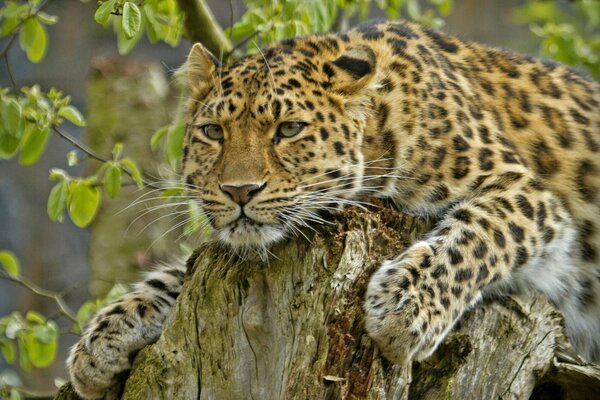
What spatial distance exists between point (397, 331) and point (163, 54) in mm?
16362

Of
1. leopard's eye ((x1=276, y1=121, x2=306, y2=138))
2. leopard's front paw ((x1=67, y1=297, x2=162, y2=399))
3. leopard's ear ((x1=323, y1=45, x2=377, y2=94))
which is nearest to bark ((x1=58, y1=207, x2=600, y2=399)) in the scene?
leopard's front paw ((x1=67, y1=297, x2=162, y2=399))

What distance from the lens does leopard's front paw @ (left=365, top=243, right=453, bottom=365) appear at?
571cm

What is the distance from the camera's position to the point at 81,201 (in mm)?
7406

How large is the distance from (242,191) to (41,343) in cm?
236

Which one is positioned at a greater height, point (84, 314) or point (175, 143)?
point (175, 143)

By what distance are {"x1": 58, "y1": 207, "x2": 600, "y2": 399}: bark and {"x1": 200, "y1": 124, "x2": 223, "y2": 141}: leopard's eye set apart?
2.56 ft

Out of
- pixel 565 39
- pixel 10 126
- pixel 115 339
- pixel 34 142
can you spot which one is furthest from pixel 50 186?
pixel 115 339

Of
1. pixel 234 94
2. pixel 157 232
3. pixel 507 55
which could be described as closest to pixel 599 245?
pixel 507 55

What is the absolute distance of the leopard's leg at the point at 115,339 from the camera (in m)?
6.50

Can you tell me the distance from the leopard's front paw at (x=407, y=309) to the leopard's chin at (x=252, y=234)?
712 millimetres

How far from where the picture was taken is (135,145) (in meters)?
11.1

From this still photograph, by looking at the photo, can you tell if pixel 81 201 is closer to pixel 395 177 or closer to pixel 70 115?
pixel 70 115

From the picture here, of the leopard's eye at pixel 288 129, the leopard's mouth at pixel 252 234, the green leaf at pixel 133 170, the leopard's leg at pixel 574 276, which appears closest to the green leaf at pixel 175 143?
the green leaf at pixel 133 170

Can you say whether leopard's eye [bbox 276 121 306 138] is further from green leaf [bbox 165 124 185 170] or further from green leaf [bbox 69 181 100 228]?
green leaf [bbox 69 181 100 228]
